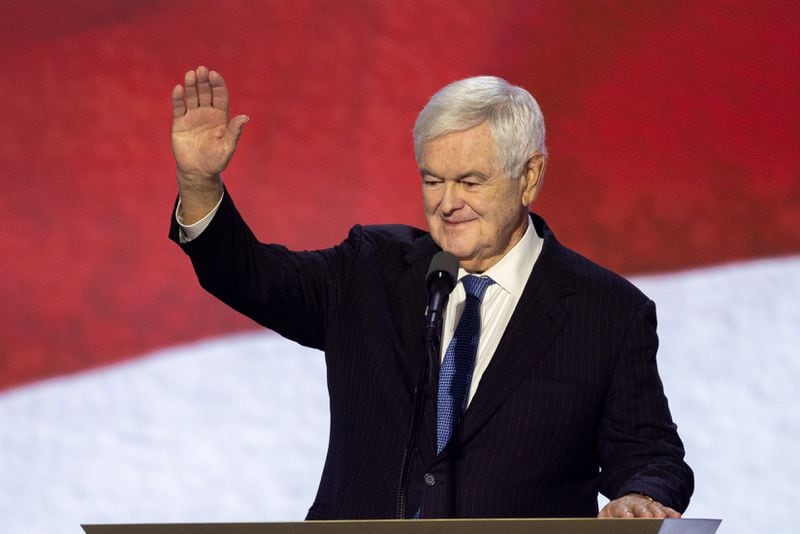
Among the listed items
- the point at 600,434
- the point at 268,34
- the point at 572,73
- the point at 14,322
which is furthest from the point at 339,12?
the point at 600,434

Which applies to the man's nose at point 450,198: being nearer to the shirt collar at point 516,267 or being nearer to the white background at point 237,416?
the shirt collar at point 516,267

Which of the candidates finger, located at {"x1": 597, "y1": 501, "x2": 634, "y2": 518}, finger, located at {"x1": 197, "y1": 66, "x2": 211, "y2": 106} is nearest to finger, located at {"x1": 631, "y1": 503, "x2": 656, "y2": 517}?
finger, located at {"x1": 597, "y1": 501, "x2": 634, "y2": 518}

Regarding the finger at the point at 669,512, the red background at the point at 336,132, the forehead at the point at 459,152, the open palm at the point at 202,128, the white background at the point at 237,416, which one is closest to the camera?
the finger at the point at 669,512

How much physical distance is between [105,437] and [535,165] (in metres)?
1.62

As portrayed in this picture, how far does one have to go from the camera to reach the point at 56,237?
3404mm

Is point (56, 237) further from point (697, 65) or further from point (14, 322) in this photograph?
point (697, 65)

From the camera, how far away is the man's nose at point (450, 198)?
86.6 inches

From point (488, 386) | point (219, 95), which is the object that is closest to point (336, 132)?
point (219, 95)

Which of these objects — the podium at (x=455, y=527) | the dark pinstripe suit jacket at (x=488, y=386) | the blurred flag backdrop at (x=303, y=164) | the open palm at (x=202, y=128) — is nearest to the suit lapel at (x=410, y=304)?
the dark pinstripe suit jacket at (x=488, y=386)

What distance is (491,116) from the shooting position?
7.32 feet

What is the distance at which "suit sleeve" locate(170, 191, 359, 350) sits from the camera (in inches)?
83.4

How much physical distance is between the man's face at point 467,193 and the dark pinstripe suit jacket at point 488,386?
5.1 inches

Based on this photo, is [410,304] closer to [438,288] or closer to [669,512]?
[438,288]

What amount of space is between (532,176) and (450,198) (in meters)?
0.23
